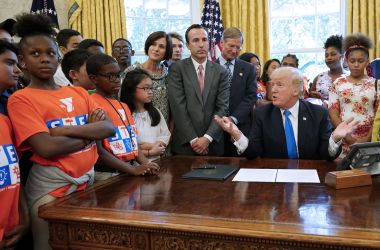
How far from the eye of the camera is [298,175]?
1.97 meters

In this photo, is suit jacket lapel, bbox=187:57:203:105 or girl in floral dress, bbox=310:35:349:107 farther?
girl in floral dress, bbox=310:35:349:107

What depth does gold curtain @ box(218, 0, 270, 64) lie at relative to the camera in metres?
6.14

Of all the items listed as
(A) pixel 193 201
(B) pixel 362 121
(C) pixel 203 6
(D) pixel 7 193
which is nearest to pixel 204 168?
(A) pixel 193 201

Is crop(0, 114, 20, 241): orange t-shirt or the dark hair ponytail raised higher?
the dark hair ponytail

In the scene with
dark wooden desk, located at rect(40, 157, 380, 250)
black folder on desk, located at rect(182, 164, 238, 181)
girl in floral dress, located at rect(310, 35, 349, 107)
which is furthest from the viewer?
girl in floral dress, located at rect(310, 35, 349, 107)

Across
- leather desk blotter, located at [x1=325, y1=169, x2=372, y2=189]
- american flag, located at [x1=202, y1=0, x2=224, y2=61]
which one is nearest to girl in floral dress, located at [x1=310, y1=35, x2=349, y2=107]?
american flag, located at [x1=202, y1=0, x2=224, y2=61]

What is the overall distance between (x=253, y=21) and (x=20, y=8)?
3608mm

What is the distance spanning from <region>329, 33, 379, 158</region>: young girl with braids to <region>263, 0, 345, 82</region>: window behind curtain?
3.06 metres

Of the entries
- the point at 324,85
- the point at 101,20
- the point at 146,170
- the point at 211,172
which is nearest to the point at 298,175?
the point at 211,172

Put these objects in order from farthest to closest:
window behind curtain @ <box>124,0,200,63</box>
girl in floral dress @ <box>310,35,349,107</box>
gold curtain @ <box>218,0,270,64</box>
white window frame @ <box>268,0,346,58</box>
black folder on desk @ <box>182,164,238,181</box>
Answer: window behind curtain @ <box>124,0,200,63</box>, gold curtain @ <box>218,0,270,64</box>, white window frame @ <box>268,0,346,58</box>, girl in floral dress @ <box>310,35,349,107</box>, black folder on desk @ <box>182,164,238,181</box>

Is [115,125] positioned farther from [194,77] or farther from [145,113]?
[194,77]

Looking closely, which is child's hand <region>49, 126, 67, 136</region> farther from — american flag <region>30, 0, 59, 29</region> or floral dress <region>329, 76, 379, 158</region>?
american flag <region>30, 0, 59, 29</region>

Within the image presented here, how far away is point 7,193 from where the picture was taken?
1579 millimetres

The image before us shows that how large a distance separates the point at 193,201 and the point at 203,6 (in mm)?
5234
